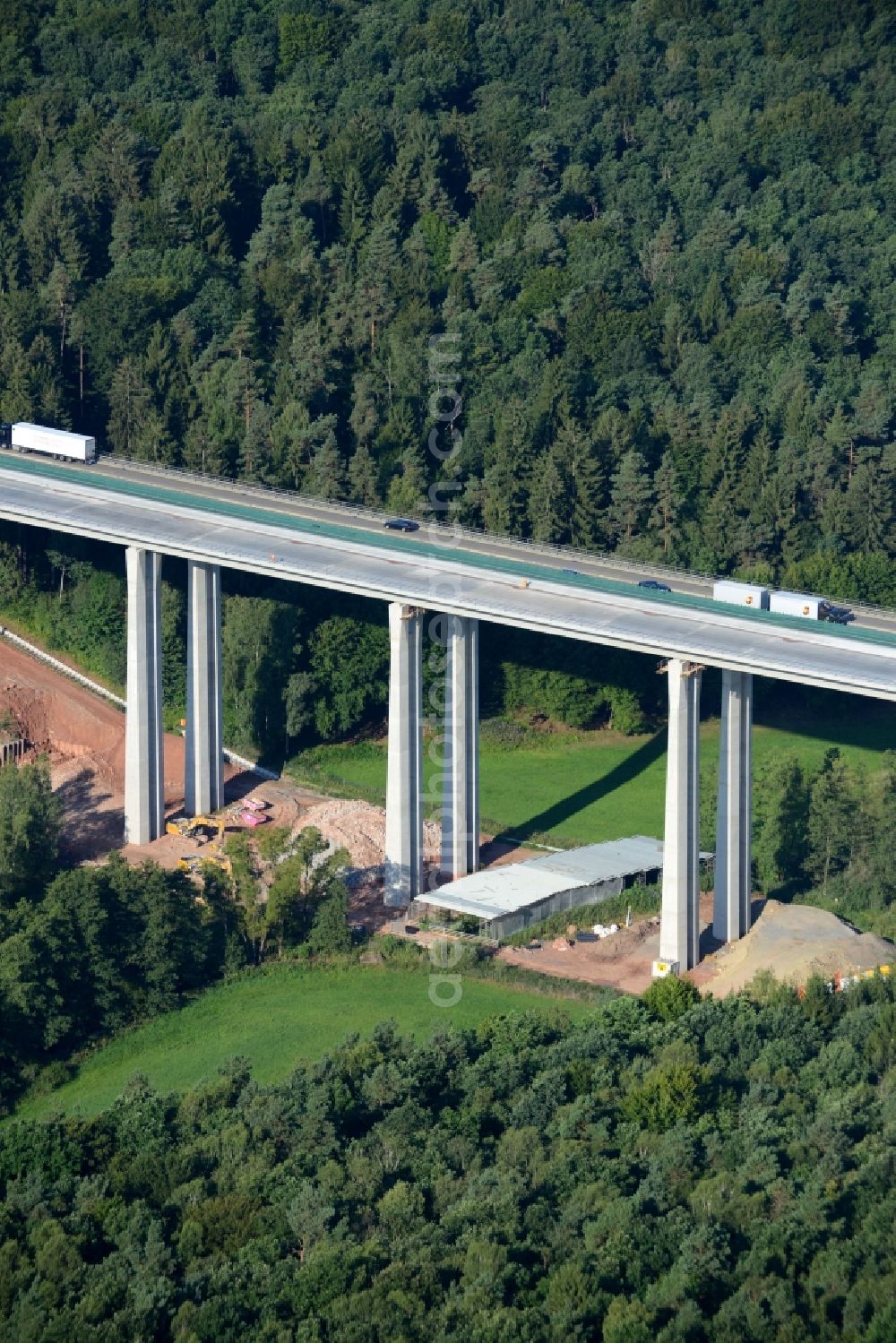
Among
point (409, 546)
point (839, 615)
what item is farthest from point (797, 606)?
point (409, 546)

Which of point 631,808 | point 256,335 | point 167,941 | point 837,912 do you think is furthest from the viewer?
point 256,335

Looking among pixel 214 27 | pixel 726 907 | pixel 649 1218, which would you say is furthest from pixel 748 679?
A: pixel 214 27

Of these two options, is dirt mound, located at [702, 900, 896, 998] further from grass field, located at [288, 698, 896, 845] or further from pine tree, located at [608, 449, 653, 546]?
pine tree, located at [608, 449, 653, 546]

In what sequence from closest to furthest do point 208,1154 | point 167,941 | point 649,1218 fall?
point 649,1218 → point 208,1154 → point 167,941

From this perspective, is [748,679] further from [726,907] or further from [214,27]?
[214,27]

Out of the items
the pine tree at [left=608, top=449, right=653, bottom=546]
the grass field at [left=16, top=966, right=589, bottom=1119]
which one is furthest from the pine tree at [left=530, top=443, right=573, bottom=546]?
the grass field at [left=16, top=966, right=589, bottom=1119]

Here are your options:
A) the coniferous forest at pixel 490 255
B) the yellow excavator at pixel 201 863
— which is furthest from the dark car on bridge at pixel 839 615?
the yellow excavator at pixel 201 863

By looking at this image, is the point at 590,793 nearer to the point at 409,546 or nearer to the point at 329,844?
the point at 409,546
